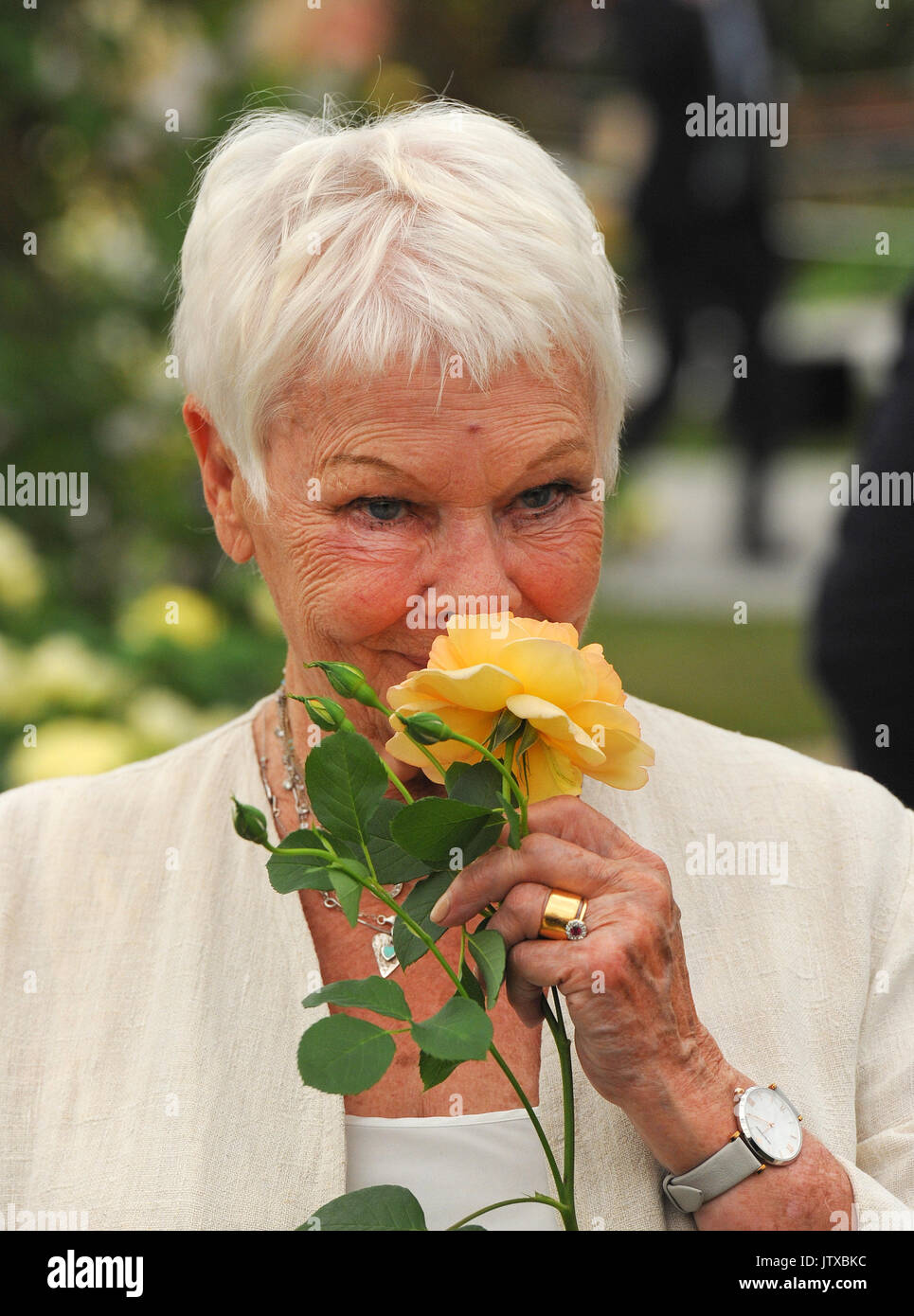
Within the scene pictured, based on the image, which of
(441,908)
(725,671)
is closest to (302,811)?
(441,908)

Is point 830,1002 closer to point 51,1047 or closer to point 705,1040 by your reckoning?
point 705,1040

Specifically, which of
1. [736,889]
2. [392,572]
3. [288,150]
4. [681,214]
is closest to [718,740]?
[736,889]

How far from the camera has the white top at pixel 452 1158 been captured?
178 centimetres

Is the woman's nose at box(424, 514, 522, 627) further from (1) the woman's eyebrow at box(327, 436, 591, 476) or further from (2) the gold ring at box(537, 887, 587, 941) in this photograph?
(2) the gold ring at box(537, 887, 587, 941)

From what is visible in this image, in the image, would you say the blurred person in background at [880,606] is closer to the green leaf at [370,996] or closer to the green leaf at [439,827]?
the green leaf at [439,827]

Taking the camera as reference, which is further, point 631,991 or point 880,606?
point 880,606

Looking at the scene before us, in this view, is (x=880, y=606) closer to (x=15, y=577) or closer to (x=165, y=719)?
(x=165, y=719)

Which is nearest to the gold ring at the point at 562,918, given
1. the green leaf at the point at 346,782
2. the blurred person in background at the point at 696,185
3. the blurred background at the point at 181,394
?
the green leaf at the point at 346,782

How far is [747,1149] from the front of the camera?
1519 millimetres

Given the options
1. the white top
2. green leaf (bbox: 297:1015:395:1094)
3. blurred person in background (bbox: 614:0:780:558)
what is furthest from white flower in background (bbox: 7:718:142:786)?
blurred person in background (bbox: 614:0:780:558)

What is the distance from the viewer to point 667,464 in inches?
423

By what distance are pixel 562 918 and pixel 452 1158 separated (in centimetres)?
57

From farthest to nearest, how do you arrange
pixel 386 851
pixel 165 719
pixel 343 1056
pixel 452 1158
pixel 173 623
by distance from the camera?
pixel 173 623 → pixel 165 719 → pixel 452 1158 → pixel 386 851 → pixel 343 1056

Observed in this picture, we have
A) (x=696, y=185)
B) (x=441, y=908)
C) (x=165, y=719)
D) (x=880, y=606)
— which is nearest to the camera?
(x=441, y=908)
